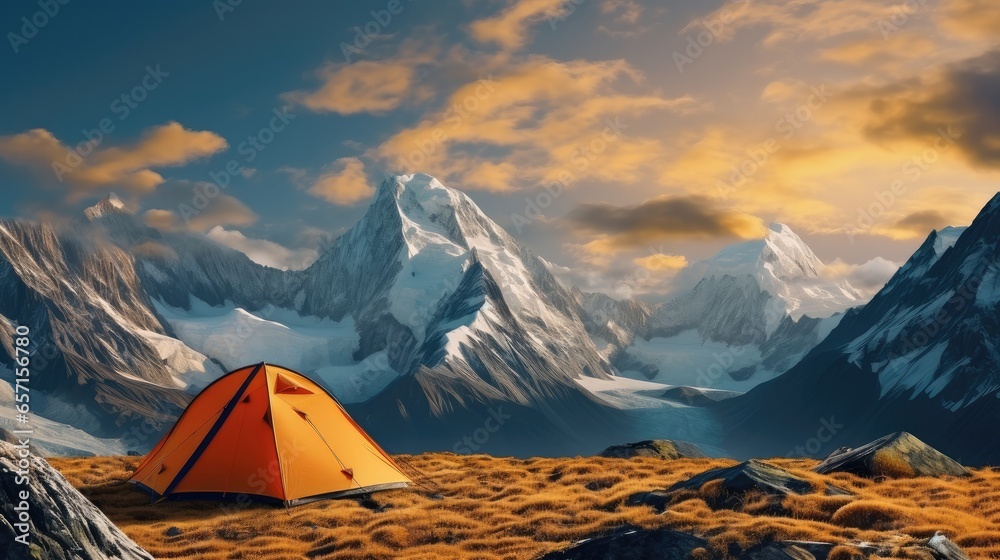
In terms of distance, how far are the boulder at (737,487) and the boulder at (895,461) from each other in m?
5.21

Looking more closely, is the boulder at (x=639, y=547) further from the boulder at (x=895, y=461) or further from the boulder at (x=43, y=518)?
the boulder at (x=895, y=461)

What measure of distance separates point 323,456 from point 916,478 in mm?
23517

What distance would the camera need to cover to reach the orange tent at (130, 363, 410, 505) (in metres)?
32.2

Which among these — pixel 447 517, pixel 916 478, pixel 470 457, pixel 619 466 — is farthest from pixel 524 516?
pixel 470 457

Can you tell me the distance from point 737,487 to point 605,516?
4496mm

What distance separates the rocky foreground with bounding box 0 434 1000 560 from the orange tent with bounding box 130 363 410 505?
0.89 meters

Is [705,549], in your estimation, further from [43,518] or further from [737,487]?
[43,518]

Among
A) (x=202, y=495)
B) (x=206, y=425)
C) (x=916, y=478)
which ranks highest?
(x=206, y=425)

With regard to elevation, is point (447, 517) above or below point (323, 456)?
below

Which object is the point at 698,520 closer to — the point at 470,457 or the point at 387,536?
the point at 387,536

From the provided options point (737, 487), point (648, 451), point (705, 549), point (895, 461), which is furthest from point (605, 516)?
point (648, 451)

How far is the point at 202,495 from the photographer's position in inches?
1268

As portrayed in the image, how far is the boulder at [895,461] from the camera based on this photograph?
1235 inches

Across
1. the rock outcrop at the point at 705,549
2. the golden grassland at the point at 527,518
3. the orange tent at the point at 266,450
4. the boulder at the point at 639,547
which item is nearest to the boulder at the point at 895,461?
the golden grassland at the point at 527,518
